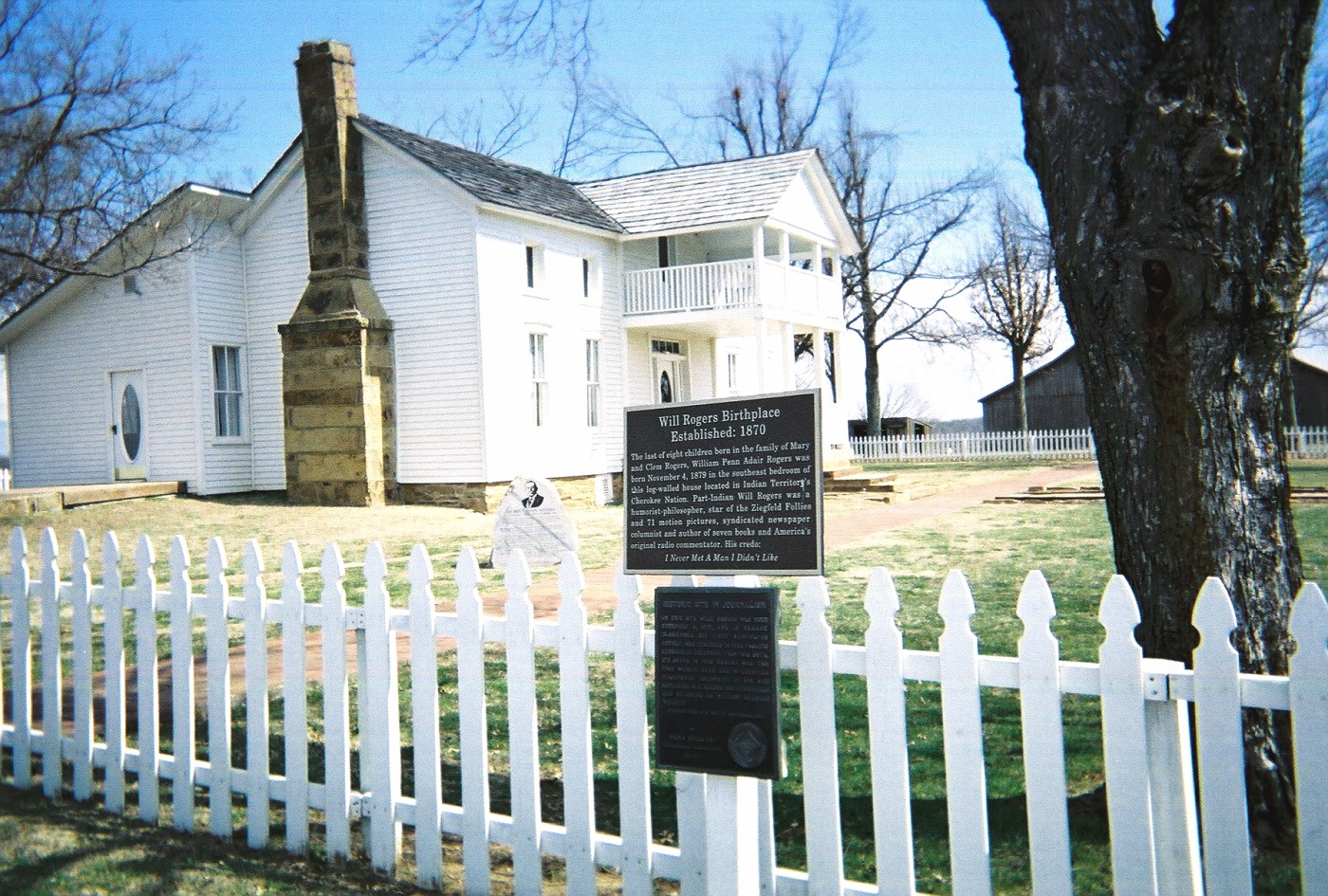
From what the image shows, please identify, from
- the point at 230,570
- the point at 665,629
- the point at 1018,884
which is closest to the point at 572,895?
the point at 665,629

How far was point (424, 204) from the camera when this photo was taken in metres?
20.3

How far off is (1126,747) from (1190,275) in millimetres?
1603

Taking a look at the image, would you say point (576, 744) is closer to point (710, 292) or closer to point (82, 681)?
point (82, 681)

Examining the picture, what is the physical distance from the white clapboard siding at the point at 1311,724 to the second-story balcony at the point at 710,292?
21.1 meters

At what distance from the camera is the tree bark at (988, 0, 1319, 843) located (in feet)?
12.0

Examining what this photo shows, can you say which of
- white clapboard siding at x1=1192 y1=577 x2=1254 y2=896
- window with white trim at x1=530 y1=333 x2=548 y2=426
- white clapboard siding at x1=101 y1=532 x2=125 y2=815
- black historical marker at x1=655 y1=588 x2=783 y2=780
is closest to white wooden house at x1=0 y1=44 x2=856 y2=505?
window with white trim at x1=530 y1=333 x2=548 y2=426

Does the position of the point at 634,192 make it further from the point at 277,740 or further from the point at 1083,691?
the point at 1083,691

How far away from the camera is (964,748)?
3160 millimetres

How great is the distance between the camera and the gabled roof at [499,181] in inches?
798

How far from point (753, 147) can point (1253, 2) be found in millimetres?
42741

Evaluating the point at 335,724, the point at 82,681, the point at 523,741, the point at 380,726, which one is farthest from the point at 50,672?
the point at 523,741

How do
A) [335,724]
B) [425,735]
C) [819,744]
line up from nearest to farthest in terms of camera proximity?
[819,744], [425,735], [335,724]

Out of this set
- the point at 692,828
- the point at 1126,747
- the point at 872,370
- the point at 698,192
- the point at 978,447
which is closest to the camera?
the point at 1126,747

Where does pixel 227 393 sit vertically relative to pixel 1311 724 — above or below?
above
